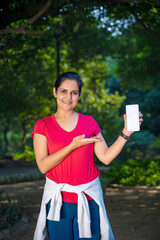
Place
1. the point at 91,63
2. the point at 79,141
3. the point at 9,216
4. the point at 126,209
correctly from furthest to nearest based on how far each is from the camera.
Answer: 1. the point at 91,63
2. the point at 126,209
3. the point at 9,216
4. the point at 79,141

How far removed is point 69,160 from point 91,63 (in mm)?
14450

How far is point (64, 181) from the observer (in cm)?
235

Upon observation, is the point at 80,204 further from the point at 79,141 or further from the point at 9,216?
the point at 9,216

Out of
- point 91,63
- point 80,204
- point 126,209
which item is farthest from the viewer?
point 91,63

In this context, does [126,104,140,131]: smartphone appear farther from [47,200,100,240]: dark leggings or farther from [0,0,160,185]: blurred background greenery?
[0,0,160,185]: blurred background greenery

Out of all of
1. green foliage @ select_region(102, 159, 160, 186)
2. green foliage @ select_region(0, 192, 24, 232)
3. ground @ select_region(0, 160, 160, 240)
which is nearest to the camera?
green foliage @ select_region(0, 192, 24, 232)

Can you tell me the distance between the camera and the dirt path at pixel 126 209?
221 inches

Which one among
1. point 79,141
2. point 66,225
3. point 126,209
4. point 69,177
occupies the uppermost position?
point 79,141

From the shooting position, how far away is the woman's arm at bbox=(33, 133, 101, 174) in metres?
2.20

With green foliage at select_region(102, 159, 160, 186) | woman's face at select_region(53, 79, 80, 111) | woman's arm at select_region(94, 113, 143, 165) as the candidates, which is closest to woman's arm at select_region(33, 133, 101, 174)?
woman's arm at select_region(94, 113, 143, 165)

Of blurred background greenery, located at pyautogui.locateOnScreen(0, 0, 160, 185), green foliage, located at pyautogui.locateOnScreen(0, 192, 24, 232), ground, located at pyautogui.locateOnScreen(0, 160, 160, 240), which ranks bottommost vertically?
ground, located at pyautogui.locateOnScreen(0, 160, 160, 240)

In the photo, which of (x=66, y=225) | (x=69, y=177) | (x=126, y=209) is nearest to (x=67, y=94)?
(x=69, y=177)

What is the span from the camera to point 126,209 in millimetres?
7316

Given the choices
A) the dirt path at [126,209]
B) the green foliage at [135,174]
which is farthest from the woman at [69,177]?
the green foliage at [135,174]
